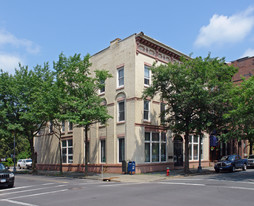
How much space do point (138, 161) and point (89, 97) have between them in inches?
278

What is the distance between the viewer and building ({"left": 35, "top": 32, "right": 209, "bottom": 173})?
24.0 metres

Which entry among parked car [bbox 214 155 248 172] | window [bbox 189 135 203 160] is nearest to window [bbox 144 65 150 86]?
window [bbox 189 135 203 160]

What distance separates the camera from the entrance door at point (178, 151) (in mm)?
28048

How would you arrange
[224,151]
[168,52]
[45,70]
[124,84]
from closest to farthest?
[124,84] → [168,52] → [45,70] → [224,151]

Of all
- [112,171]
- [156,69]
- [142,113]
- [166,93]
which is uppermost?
[156,69]

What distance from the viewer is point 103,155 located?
87.6 ft

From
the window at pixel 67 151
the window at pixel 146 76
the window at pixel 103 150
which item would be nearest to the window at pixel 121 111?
the window at pixel 146 76

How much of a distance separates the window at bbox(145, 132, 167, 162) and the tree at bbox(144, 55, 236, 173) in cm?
306

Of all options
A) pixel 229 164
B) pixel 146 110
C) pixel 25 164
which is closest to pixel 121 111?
pixel 146 110

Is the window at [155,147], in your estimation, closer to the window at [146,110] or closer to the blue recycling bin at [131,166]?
the window at [146,110]

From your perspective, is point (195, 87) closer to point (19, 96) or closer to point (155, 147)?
point (155, 147)

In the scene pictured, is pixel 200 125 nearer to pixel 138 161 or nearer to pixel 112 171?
pixel 138 161

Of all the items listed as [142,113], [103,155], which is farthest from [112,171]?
[142,113]

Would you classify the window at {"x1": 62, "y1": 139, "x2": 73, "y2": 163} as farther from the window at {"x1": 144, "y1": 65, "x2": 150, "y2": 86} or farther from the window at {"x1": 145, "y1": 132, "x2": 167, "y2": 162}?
the window at {"x1": 144, "y1": 65, "x2": 150, "y2": 86}
